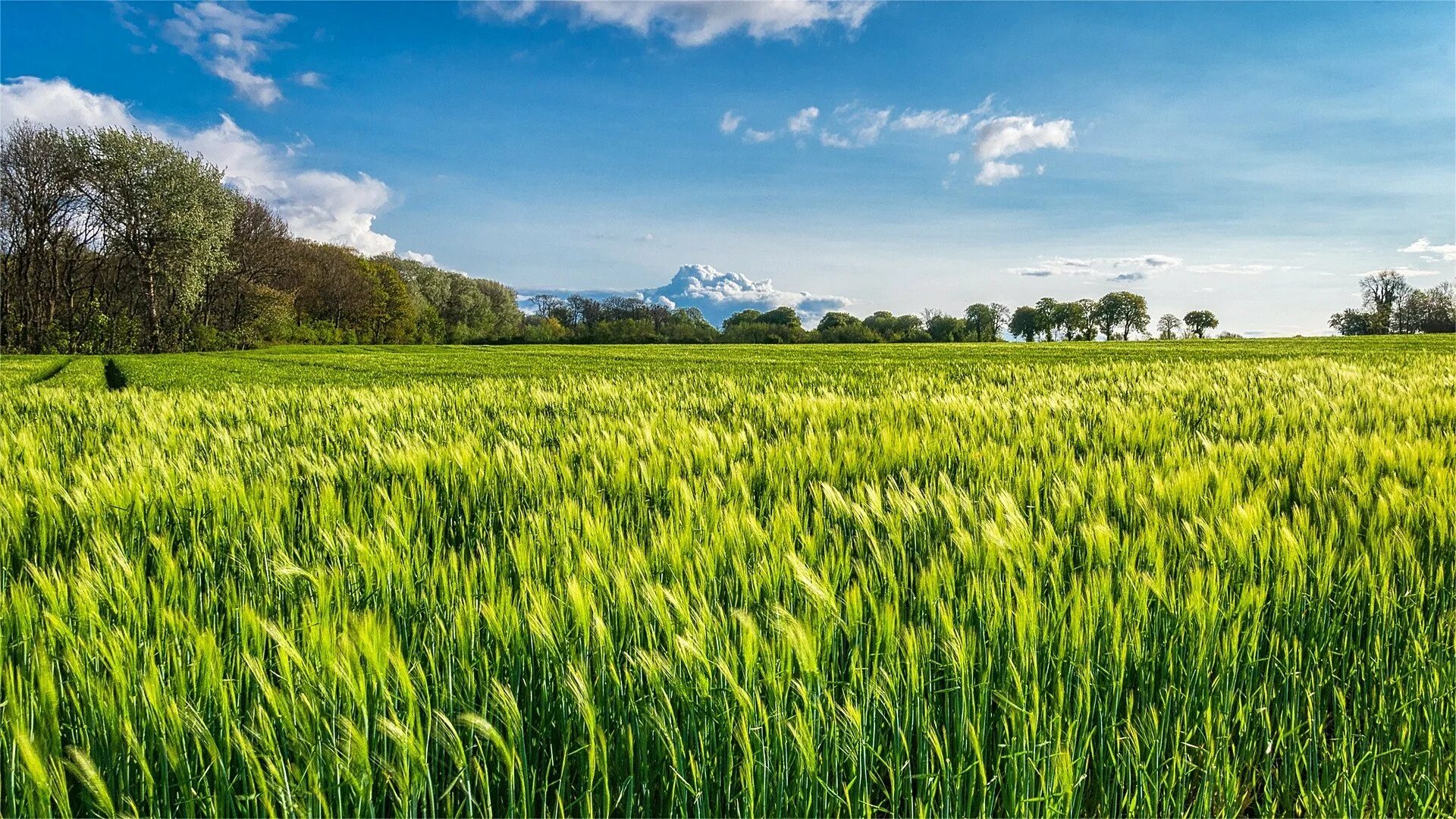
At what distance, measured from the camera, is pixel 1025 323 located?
Result: 113m

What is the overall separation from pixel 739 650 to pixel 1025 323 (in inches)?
4826

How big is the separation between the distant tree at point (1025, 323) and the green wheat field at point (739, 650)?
119m

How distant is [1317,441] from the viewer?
3281 mm

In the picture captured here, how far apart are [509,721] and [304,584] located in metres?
0.97

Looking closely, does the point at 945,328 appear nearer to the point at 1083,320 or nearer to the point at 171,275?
the point at 1083,320

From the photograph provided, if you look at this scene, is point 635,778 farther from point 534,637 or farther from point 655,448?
point 655,448

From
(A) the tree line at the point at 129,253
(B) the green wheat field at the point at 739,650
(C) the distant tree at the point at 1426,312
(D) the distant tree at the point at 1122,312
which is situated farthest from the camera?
(D) the distant tree at the point at 1122,312

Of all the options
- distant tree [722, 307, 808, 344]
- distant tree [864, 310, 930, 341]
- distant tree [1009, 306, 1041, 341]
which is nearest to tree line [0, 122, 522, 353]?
distant tree [722, 307, 808, 344]

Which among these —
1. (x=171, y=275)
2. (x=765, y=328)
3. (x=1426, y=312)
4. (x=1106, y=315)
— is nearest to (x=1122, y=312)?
(x=1106, y=315)

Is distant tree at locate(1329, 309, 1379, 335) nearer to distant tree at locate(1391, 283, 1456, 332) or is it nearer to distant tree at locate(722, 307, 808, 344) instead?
distant tree at locate(1391, 283, 1456, 332)

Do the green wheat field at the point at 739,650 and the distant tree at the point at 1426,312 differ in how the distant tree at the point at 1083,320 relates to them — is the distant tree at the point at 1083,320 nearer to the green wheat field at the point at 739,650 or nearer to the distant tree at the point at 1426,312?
the distant tree at the point at 1426,312

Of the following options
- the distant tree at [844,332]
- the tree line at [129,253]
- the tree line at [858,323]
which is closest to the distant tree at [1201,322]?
the tree line at [858,323]

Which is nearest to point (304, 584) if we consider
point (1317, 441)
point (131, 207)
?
point (1317, 441)

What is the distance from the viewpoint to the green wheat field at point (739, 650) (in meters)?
1.02
